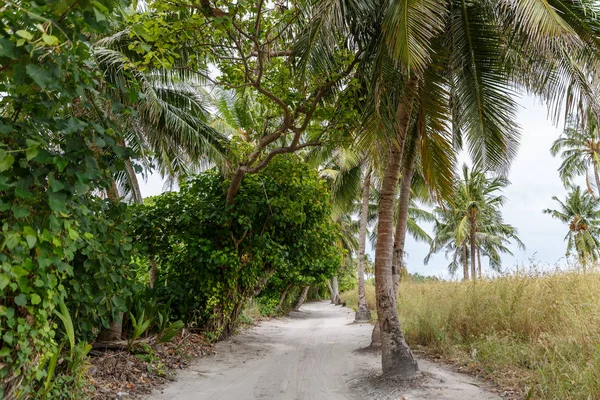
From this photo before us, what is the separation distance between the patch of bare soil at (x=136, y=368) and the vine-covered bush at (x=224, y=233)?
4.52ft

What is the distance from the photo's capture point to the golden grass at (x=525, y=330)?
14.6 feet

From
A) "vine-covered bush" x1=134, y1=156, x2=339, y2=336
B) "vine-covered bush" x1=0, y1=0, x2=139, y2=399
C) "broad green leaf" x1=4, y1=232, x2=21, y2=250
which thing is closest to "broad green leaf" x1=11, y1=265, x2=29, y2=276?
"vine-covered bush" x1=0, y1=0, x2=139, y2=399

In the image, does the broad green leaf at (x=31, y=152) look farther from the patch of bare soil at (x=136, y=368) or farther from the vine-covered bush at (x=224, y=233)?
the vine-covered bush at (x=224, y=233)

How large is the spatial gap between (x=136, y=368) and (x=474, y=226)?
25962mm

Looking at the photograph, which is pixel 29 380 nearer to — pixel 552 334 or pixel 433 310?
pixel 552 334

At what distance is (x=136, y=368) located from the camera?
19.1 feet

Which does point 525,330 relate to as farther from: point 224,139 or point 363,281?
point 363,281

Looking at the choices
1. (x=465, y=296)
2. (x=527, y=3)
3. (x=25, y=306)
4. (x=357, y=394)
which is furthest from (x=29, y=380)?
(x=465, y=296)

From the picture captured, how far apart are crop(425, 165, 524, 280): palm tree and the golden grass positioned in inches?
471

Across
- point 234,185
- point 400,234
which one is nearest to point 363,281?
point 400,234

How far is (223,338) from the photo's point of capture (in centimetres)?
945

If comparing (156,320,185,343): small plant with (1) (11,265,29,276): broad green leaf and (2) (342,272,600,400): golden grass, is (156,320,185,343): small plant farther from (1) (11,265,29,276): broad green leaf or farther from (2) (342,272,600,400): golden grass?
(2) (342,272,600,400): golden grass

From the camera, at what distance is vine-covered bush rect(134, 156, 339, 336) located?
8.48 meters

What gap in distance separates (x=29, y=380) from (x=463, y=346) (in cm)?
630
